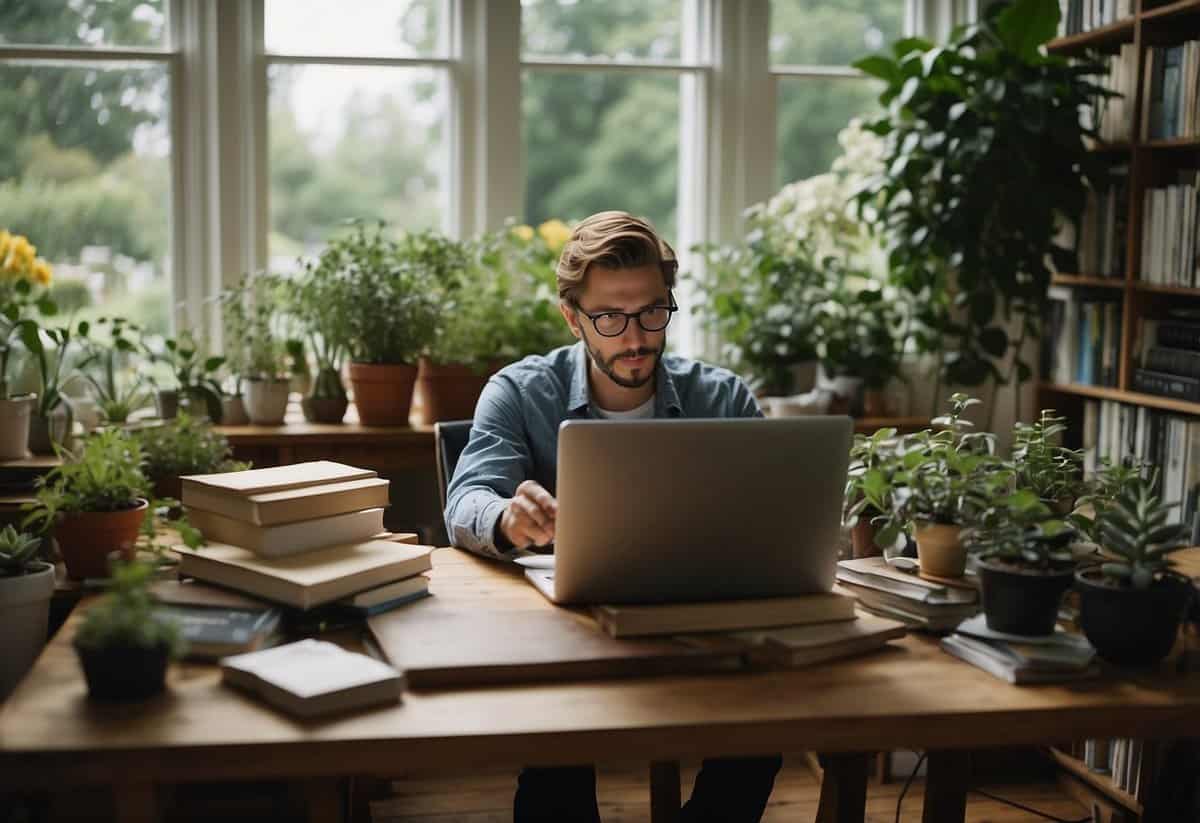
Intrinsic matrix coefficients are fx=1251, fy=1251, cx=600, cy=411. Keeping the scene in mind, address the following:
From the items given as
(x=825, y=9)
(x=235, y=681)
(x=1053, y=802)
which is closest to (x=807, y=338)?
(x=825, y=9)

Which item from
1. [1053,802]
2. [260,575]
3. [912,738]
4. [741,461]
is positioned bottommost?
[1053,802]

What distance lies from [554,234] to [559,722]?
7.77 ft

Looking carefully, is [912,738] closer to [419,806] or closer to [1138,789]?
[1138,789]

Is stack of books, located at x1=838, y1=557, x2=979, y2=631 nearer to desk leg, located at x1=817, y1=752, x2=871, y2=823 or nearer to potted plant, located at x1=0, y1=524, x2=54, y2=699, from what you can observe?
desk leg, located at x1=817, y1=752, x2=871, y2=823

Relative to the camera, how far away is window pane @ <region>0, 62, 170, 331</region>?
3.42 metres

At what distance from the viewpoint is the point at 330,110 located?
3641 mm

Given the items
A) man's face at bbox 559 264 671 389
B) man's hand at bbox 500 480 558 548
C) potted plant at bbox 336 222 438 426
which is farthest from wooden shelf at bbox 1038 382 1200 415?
man's hand at bbox 500 480 558 548

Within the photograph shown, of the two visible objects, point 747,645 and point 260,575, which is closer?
point 747,645

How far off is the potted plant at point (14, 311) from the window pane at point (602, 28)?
1530 millimetres

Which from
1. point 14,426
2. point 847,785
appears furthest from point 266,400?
point 847,785

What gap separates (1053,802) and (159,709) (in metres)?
2.41

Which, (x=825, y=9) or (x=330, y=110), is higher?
(x=825, y=9)

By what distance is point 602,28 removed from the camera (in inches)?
149

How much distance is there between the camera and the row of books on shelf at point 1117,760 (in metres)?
2.91
